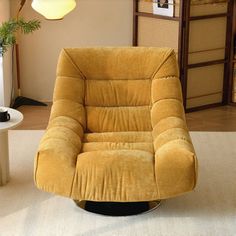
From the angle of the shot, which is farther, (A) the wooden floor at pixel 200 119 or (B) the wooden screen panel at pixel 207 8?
(B) the wooden screen panel at pixel 207 8

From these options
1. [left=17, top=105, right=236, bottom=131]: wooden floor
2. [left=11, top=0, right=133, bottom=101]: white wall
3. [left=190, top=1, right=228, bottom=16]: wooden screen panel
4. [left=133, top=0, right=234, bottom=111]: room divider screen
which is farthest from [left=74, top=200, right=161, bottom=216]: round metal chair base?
[left=11, top=0, right=133, bottom=101]: white wall

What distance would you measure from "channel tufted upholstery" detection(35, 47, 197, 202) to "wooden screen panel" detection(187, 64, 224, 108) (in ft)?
5.28

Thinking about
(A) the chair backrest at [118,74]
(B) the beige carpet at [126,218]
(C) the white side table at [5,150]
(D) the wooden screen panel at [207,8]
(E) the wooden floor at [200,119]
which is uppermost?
(D) the wooden screen panel at [207,8]

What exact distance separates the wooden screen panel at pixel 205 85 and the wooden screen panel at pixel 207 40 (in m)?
0.11

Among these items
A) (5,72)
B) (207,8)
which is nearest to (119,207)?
(5,72)

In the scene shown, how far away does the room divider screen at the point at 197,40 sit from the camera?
17.2 ft

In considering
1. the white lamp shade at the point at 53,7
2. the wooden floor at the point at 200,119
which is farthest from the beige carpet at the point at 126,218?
the white lamp shade at the point at 53,7

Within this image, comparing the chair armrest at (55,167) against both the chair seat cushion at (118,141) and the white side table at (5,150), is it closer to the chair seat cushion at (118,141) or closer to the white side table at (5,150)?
the chair seat cushion at (118,141)

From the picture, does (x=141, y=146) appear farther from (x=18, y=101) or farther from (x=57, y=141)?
(x=18, y=101)

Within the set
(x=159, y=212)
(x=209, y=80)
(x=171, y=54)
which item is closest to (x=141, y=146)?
(x=159, y=212)

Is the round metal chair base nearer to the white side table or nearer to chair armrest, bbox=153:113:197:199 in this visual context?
chair armrest, bbox=153:113:197:199

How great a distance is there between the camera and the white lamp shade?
3.70 m

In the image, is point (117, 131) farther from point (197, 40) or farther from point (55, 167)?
point (197, 40)

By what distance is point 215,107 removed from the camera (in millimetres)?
5742
